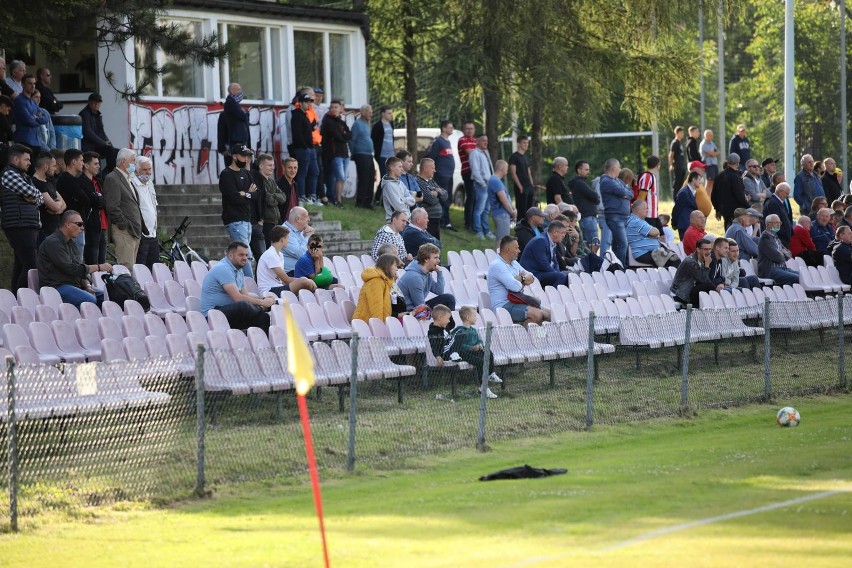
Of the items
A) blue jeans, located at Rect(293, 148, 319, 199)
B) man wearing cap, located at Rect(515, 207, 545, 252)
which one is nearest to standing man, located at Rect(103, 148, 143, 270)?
man wearing cap, located at Rect(515, 207, 545, 252)

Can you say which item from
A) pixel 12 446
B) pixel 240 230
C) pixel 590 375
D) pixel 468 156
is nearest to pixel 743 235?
pixel 468 156

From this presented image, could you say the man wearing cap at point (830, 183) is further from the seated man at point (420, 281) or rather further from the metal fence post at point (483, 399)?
the metal fence post at point (483, 399)

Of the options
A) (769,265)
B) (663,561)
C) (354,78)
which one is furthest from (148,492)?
(354,78)

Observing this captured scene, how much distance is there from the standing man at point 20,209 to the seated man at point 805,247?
1349 centimetres

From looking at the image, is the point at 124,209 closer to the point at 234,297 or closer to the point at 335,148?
the point at 234,297

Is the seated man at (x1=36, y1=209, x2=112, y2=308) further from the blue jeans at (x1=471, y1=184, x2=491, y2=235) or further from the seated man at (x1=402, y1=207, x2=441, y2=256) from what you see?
the blue jeans at (x1=471, y1=184, x2=491, y2=235)

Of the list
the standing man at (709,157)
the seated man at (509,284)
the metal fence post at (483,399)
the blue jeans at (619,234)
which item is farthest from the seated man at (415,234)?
the standing man at (709,157)

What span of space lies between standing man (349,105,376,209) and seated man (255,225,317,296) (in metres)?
9.29

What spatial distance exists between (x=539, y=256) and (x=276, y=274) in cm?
425

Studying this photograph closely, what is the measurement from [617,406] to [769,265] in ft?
27.7

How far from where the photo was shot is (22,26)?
1845 centimetres

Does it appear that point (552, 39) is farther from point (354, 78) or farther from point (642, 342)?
point (642, 342)

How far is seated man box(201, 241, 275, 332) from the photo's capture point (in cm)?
1535

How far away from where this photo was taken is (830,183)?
96.6ft
